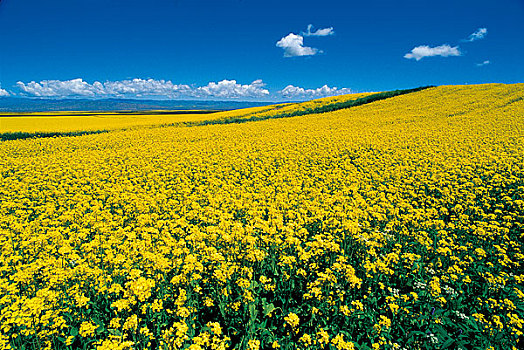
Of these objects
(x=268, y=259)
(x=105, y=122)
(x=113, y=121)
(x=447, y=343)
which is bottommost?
(x=447, y=343)

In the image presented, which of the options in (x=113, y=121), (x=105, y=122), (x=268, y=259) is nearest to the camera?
(x=268, y=259)

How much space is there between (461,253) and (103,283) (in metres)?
6.99

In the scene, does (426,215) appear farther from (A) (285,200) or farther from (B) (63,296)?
(B) (63,296)

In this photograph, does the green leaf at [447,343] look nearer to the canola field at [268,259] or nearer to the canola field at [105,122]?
the canola field at [268,259]

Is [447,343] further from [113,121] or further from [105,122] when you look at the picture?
[113,121]

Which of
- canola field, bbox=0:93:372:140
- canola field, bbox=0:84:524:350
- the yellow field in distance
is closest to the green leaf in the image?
canola field, bbox=0:84:524:350

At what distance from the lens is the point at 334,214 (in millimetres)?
6188

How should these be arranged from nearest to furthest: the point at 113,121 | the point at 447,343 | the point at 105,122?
the point at 447,343, the point at 105,122, the point at 113,121

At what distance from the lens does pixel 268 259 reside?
201 inches

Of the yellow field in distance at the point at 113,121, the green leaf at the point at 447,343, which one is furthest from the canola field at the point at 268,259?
the yellow field in distance at the point at 113,121

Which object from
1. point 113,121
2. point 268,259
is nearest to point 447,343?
point 268,259

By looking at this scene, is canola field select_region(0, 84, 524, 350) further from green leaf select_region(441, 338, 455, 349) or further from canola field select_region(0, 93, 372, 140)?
canola field select_region(0, 93, 372, 140)

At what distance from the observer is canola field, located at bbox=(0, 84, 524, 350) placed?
3584mm

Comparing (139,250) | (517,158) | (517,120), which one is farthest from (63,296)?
(517,120)
